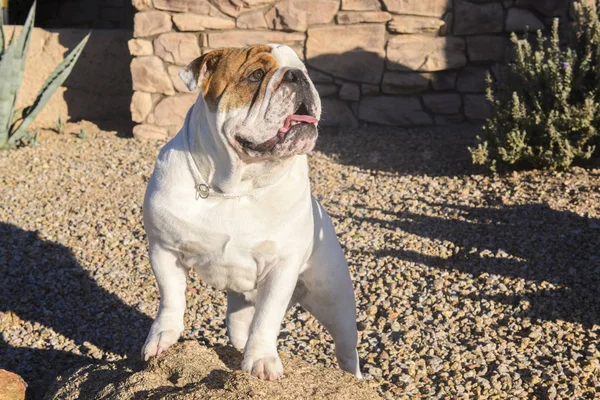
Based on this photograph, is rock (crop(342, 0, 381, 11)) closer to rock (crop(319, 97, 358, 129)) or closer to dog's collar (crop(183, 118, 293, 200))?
rock (crop(319, 97, 358, 129))

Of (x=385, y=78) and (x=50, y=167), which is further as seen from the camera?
(x=385, y=78)

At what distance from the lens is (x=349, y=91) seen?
24.0 ft

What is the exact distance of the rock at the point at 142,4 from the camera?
714 centimetres

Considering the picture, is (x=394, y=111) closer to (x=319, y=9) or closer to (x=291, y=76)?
(x=319, y=9)

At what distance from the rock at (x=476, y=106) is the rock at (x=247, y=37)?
1.69 metres

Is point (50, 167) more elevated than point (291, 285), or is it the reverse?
point (291, 285)

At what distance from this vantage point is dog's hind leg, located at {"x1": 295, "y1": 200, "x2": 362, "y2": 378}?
10.3ft

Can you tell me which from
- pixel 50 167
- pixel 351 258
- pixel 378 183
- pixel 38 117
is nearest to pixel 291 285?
pixel 351 258

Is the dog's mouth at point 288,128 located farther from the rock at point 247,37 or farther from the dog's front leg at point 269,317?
the rock at point 247,37

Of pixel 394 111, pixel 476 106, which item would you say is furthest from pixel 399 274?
pixel 476 106

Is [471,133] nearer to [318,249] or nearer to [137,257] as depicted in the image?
[137,257]

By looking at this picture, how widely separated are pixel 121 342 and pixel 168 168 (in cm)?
149

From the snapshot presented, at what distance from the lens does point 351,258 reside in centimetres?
494

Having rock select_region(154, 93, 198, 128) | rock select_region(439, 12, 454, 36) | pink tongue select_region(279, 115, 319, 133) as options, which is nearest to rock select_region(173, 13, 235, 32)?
rock select_region(154, 93, 198, 128)
